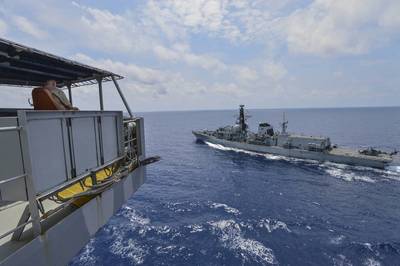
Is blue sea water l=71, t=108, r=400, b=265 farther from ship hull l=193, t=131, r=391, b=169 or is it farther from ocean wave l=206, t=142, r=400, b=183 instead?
ship hull l=193, t=131, r=391, b=169

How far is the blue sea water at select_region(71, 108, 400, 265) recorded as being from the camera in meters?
19.4

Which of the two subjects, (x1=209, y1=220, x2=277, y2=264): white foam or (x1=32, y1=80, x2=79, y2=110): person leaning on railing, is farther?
(x1=209, y1=220, x2=277, y2=264): white foam

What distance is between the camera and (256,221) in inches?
988

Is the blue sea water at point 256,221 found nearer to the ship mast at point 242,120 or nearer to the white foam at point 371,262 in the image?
the white foam at point 371,262

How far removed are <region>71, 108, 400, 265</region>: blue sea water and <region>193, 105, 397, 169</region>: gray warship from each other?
4.59m

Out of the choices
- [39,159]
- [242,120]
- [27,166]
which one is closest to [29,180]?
[27,166]

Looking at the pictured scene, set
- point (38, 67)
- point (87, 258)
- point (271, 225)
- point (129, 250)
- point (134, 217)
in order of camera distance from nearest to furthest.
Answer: point (38, 67)
point (87, 258)
point (129, 250)
point (271, 225)
point (134, 217)

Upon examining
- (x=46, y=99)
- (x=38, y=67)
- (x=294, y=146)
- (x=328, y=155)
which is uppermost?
(x=38, y=67)

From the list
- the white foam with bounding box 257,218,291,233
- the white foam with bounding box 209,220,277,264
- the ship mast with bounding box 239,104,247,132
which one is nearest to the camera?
the white foam with bounding box 209,220,277,264

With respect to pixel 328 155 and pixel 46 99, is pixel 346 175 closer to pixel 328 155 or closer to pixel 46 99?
pixel 328 155

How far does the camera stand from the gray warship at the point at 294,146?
160 ft

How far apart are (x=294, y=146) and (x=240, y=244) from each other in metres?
43.1

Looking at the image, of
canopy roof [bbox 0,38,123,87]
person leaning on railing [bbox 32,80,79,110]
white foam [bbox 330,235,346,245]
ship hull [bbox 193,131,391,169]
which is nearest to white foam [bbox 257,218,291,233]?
white foam [bbox 330,235,346,245]

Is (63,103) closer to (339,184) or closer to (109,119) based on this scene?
(109,119)
